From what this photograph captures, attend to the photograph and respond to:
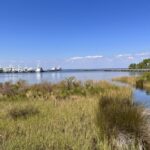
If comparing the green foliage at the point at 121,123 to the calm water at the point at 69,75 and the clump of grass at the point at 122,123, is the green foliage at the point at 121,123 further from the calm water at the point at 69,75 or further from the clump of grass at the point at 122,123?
the calm water at the point at 69,75

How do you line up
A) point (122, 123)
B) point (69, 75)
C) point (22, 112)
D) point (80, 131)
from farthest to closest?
1. point (69, 75)
2. point (22, 112)
3. point (80, 131)
4. point (122, 123)

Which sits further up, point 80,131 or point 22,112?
point 22,112

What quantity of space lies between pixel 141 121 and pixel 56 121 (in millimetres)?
3061

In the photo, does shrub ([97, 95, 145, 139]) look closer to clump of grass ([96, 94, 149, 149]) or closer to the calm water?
clump of grass ([96, 94, 149, 149])

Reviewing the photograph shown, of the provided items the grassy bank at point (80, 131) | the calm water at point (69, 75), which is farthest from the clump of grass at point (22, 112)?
the calm water at point (69, 75)

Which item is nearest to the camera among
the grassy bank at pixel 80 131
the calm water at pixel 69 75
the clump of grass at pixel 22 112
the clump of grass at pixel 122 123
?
the grassy bank at pixel 80 131

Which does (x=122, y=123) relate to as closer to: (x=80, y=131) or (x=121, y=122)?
(x=121, y=122)

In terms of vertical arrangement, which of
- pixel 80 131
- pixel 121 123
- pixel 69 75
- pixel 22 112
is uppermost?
pixel 121 123

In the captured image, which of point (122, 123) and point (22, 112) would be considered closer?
point (122, 123)

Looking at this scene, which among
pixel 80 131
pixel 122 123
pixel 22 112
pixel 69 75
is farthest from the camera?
pixel 69 75

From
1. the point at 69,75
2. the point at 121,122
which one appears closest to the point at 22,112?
the point at 121,122

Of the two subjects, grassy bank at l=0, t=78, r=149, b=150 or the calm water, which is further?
the calm water

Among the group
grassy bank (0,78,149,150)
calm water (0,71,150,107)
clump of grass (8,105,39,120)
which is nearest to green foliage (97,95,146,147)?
grassy bank (0,78,149,150)

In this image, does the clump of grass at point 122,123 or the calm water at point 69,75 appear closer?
the clump of grass at point 122,123
